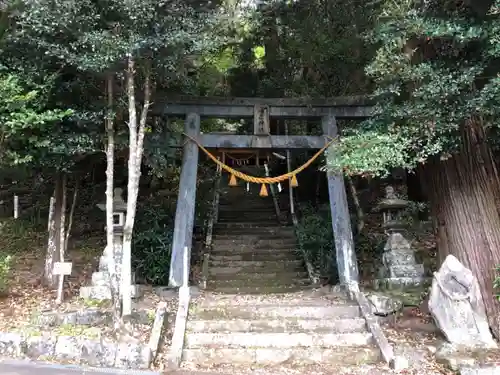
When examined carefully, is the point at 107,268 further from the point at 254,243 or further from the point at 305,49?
the point at 305,49

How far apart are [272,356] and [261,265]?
4.55 meters

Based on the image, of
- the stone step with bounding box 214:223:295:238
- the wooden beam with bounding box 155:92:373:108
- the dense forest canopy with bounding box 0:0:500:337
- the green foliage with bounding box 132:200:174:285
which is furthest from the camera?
the stone step with bounding box 214:223:295:238

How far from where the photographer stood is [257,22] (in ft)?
36.7

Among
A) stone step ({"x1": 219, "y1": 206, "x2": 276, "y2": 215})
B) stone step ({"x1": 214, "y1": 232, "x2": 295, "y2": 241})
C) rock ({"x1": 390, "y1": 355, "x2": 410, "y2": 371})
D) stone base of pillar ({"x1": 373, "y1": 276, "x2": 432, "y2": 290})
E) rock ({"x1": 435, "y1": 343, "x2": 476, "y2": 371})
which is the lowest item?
rock ({"x1": 390, "y1": 355, "x2": 410, "y2": 371})

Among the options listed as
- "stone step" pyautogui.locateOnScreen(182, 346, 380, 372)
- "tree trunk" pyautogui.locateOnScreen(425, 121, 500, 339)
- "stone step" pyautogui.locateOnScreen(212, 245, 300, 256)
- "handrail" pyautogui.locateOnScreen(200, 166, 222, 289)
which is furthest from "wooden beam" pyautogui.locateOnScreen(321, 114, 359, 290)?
"handrail" pyautogui.locateOnScreen(200, 166, 222, 289)

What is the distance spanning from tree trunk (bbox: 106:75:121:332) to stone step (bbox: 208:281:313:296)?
2749 millimetres

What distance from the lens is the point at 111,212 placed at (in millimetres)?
6805

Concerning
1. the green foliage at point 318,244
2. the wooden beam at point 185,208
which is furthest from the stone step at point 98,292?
the green foliage at point 318,244

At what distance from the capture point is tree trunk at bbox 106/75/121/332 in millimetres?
6339

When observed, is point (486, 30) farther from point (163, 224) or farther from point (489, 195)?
point (163, 224)

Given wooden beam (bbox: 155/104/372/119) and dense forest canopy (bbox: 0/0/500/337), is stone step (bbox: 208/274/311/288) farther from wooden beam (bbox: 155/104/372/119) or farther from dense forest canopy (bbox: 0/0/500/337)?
wooden beam (bbox: 155/104/372/119)

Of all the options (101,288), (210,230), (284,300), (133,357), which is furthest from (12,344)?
(210,230)

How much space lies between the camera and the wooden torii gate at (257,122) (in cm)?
912

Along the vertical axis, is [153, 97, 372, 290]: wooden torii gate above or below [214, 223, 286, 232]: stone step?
above
